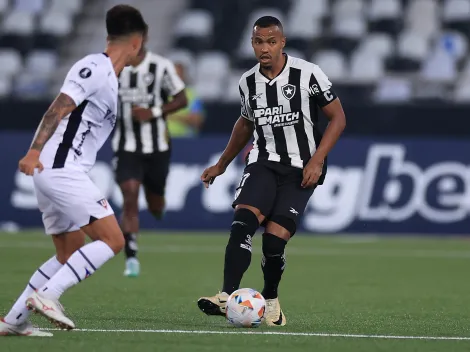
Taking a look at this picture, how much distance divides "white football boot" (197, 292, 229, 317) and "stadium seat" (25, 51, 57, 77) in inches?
569

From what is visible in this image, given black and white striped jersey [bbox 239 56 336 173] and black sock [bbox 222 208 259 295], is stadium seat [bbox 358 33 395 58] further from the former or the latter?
black sock [bbox 222 208 259 295]

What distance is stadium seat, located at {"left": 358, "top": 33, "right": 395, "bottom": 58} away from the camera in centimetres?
2102

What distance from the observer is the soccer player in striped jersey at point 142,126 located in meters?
11.5

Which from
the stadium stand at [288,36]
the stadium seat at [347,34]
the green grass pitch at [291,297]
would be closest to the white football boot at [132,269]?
the green grass pitch at [291,297]

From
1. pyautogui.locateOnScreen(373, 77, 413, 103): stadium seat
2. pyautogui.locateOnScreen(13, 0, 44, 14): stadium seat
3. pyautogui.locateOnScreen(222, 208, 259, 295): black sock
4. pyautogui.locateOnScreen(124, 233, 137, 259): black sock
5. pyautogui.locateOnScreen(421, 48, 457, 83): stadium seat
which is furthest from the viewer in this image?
pyautogui.locateOnScreen(13, 0, 44, 14): stadium seat

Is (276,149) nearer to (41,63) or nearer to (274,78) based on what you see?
(274,78)

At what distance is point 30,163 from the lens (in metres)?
6.14

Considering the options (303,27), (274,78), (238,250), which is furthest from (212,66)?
(238,250)

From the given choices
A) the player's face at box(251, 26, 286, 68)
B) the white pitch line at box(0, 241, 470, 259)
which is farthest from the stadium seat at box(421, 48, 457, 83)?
the player's face at box(251, 26, 286, 68)

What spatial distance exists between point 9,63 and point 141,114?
1042cm

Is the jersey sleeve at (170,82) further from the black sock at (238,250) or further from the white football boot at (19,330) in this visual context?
the white football boot at (19,330)

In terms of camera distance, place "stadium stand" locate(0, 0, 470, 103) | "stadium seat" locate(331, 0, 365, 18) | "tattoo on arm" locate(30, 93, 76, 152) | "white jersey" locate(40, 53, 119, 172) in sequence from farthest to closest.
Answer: "stadium seat" locate(331, 0, 365, 18)
"stadium stand" locate(0, 0, 470, 103)
"white jersey" locate(40, 53, 119, 172)
"tattoo on arm" locate(30, 93, 76, 152)

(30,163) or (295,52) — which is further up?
(30,163)

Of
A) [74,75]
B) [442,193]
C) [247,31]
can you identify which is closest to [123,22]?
[74,75]
